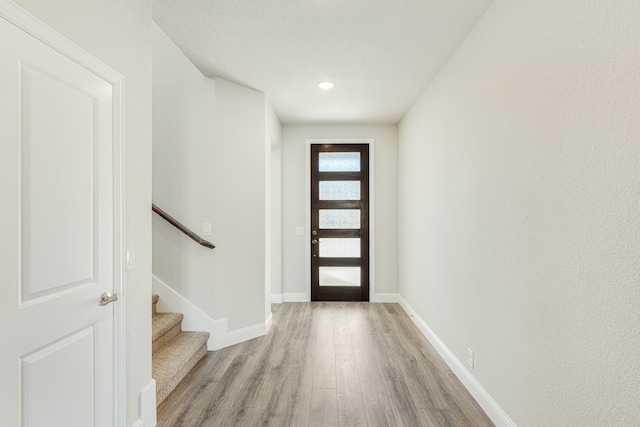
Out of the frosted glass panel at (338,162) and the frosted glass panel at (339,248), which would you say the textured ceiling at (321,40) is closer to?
the frosted glass panel at (338,162)

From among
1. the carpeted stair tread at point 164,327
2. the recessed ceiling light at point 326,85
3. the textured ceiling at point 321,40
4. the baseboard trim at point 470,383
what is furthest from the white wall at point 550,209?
the carpeted stair tread at point 164,327

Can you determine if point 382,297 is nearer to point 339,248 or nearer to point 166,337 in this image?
point 339,248

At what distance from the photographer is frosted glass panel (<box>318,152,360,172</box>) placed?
198 inches

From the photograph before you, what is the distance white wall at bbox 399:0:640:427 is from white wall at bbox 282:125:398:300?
7.28 ft

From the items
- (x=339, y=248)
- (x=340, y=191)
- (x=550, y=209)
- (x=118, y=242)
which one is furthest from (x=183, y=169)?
(x=550, y=209)

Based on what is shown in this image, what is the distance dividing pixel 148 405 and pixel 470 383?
214 centimetres

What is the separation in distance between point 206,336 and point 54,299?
1971 millimetres

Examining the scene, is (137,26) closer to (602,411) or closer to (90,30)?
(90,30)

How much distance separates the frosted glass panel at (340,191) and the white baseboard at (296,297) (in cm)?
149

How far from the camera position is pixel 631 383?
1.15m

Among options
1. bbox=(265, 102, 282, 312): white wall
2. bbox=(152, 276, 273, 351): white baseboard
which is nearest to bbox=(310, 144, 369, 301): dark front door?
bbox=(265, 102, 282, 312): white wall

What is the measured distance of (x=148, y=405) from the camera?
1.95 metres

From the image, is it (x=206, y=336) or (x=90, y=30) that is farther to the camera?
(x=206, y=336)

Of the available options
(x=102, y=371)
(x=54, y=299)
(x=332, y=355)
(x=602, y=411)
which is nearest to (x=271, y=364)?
(x=332, y=355)
